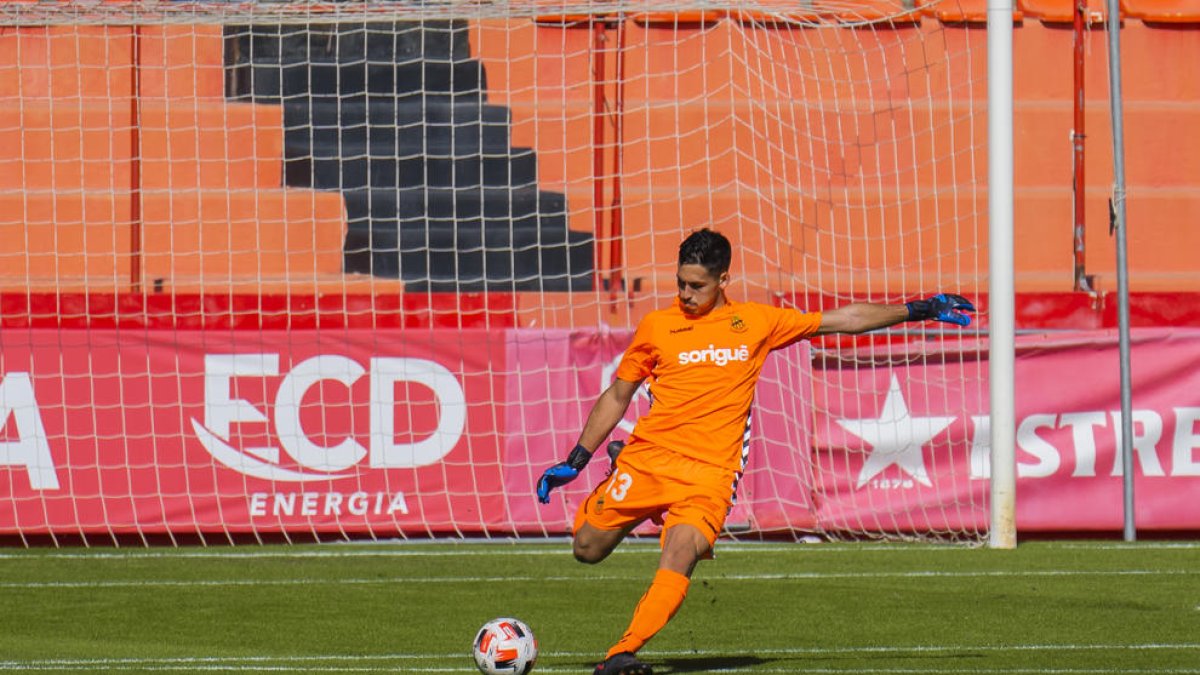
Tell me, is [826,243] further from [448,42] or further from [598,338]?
[448,42]

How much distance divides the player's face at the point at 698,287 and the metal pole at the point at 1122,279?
5.71 metres

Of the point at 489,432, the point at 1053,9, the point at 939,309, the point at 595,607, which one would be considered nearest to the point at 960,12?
the point at 1053,9

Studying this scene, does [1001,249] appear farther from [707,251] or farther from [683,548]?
[683,548]

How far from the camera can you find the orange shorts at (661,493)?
771cm

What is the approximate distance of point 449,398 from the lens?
43.3ft

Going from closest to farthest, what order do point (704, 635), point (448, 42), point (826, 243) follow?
point (704, 635)
point (826, 243)
point (448, 42)

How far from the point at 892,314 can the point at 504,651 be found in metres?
2.12

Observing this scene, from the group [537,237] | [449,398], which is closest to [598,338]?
[449,398]

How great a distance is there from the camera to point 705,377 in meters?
7.87

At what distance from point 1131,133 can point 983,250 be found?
1.87m

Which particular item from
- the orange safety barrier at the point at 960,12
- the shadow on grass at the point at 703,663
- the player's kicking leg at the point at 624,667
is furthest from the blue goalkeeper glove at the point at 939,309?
the orange safety barrier at the point at 960,12

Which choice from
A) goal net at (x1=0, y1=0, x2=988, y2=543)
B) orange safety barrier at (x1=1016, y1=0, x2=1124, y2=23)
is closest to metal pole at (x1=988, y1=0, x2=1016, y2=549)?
goal net at (x1=0, y1=0, x2=988, y2=543)

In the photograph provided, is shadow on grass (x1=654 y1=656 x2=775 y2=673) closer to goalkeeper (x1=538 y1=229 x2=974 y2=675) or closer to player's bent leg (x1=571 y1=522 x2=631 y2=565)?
goalkeeper (x1=538 y1=229 x2=974 y2=675)

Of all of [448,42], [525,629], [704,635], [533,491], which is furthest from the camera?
[448,42]
